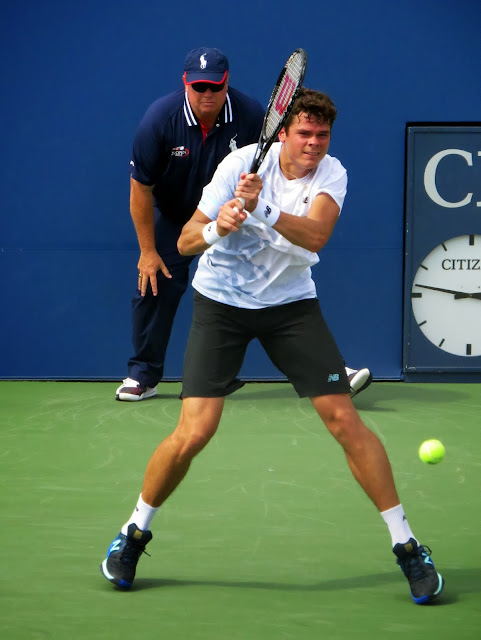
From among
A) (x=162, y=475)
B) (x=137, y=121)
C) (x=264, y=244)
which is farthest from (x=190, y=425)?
(x=137, y=121)

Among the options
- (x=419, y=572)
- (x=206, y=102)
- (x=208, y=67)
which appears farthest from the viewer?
(x=206, y=102)

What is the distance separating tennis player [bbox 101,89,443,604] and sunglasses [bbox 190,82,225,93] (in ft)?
6.59

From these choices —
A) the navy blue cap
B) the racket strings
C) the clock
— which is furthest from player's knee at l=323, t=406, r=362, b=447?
the clock

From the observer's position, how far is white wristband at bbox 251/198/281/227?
3.19m

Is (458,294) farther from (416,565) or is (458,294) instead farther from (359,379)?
(416,565)

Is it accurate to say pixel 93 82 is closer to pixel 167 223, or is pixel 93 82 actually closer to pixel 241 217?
pixel 167 223

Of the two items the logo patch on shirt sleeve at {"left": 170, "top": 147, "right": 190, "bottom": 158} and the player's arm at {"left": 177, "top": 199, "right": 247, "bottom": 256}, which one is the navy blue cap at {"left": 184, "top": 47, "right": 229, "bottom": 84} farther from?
the player's arm at {"left": 177, "top": 199, "right": 247, "bottom": 256}

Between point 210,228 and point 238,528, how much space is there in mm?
1178

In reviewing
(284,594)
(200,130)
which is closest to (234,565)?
(284,594)

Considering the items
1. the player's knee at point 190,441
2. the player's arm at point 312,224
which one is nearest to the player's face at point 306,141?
the player's arm at point 312,224

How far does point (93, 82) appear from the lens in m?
6.72

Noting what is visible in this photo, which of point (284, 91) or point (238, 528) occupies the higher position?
point (284, 91)

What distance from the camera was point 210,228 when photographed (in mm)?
3254

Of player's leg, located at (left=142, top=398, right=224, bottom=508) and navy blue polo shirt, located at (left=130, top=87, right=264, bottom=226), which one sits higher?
navy blue polo shirt, located at (left=130, top=87, right=264, bottom=226)
